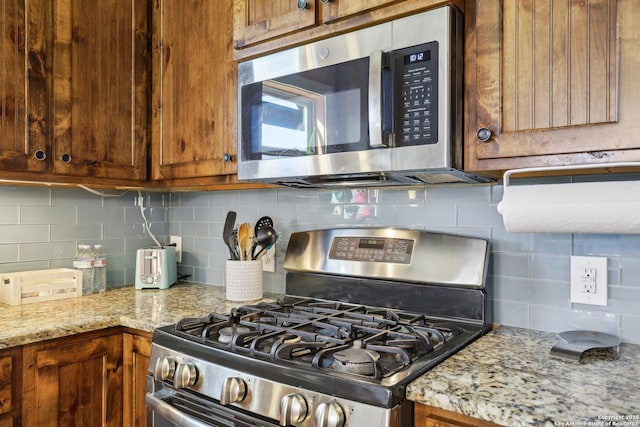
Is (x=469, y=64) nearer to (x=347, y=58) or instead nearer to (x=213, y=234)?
(x=347, y=58)

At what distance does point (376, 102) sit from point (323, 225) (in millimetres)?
710

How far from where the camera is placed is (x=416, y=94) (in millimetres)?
1204

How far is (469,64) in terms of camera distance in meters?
1.19

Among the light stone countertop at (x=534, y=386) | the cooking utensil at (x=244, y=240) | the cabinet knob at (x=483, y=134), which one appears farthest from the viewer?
the cooking utensil at (x=244, y=240)

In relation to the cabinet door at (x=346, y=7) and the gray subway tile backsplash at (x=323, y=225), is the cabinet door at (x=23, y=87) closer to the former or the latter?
the gray subway tile backsplash at (x=323, y=225)

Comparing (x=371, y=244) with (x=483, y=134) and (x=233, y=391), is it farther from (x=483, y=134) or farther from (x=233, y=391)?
(x=233, y=391)

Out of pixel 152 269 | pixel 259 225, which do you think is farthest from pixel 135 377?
pixel 259 225

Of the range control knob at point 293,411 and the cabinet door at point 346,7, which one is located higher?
the cabinet door at point 346,7

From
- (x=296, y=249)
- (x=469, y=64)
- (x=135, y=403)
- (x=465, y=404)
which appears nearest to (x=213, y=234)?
(x=296, y=249)

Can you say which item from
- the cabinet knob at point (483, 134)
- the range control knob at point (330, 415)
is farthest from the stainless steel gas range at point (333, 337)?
the cabinet knob at point (483, 134)

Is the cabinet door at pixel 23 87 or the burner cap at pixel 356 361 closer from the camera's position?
the burner cap at pixel 356 361

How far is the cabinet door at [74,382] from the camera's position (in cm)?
138

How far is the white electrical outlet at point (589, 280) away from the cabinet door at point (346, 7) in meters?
0.88

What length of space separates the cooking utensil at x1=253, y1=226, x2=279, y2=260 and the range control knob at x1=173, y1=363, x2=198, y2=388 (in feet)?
2.30
